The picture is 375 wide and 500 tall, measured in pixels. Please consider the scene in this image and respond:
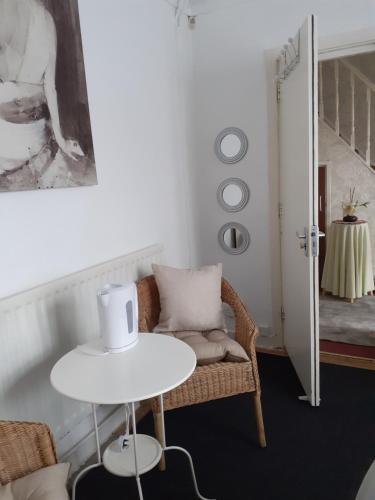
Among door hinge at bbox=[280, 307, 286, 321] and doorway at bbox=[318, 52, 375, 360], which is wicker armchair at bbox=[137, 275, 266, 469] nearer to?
door hinge at bbox=[280, 307, 286, 321]

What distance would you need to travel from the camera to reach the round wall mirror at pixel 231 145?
284 cm

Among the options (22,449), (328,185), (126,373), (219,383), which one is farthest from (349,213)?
(22,449)

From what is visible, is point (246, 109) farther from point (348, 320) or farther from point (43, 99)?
point (348, 320)

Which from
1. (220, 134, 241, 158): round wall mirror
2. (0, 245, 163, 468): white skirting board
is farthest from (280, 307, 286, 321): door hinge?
(0, 245, 163, 468): white skirting board

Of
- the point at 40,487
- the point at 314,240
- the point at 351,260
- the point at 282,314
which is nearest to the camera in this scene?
the point at 40,487

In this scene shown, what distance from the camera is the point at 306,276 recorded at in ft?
7.00

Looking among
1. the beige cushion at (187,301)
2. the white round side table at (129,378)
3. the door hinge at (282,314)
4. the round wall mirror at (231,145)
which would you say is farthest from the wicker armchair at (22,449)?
the round wall mirror at (231,145)

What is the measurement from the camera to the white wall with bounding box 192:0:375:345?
2.58 m

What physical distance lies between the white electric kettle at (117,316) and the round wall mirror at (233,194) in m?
1.57

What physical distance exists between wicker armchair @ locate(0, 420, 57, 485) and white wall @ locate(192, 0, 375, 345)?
2038 millimetres

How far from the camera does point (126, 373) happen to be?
4.44 feet

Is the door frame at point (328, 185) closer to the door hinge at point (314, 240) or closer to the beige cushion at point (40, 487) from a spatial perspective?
the door hinge at point (314, 240)

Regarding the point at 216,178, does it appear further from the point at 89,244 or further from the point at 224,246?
the point at 89,244

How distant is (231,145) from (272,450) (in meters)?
2.01
